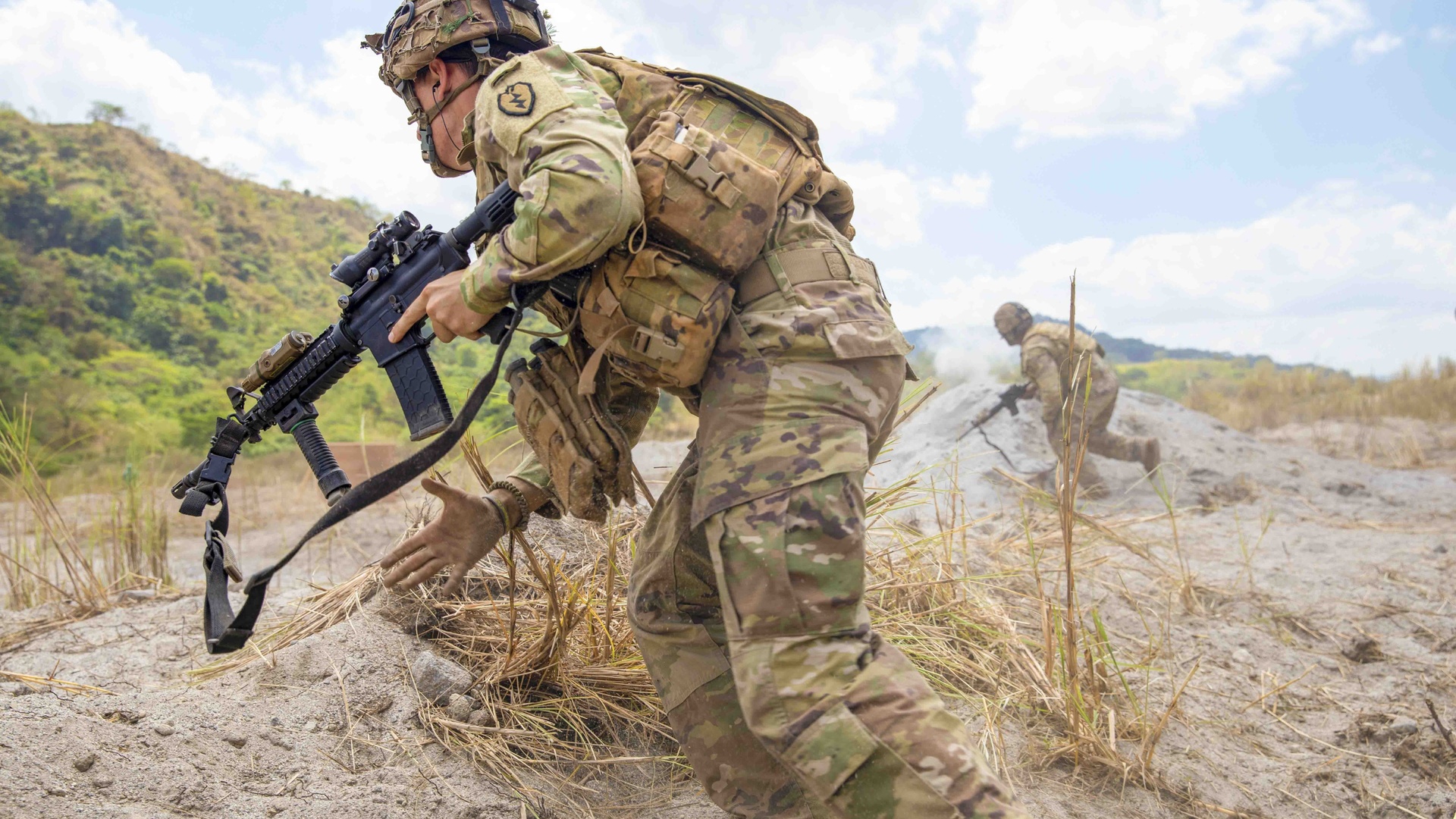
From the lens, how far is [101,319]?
1452 centimetres

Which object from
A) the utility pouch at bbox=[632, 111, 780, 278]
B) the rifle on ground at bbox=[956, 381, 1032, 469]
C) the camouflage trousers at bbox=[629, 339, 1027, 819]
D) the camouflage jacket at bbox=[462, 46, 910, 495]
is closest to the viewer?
the camouflage trousers at bbox=[629, 339, 1027, 819]

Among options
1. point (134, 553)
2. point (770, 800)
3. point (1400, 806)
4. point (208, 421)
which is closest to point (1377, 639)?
point (1400, 806)

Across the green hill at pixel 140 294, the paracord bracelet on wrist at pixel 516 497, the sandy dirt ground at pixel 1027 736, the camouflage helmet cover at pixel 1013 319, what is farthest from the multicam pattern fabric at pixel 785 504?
the green hill at pixel 140 294

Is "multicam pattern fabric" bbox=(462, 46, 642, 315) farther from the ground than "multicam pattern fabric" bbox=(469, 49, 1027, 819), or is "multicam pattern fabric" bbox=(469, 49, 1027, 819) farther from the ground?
"multicam pattern fabric" bbox=(462, 46, 642, 315)

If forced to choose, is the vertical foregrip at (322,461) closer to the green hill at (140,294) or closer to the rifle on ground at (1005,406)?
the rifle on ground at (1005,406)

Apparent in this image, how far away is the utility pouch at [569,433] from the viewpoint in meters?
1.77

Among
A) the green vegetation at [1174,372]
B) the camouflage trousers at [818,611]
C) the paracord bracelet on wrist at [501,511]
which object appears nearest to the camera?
the camouflage trousers at [818,611]

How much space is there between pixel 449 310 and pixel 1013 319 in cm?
683

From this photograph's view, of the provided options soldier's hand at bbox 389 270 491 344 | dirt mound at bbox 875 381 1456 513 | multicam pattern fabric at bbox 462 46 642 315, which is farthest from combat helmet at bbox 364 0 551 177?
dirt mound at bbox 875 381 1456 513

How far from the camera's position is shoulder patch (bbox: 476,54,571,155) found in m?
1.49

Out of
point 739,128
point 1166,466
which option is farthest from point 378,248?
point 1166,466

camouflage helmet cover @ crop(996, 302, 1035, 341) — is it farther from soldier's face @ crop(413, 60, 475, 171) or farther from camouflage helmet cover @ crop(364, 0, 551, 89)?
soldier's face @ crop(413, 60, 475, 171)

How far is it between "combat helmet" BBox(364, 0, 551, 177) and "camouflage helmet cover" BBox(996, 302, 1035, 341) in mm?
6369

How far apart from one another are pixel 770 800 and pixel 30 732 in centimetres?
149
